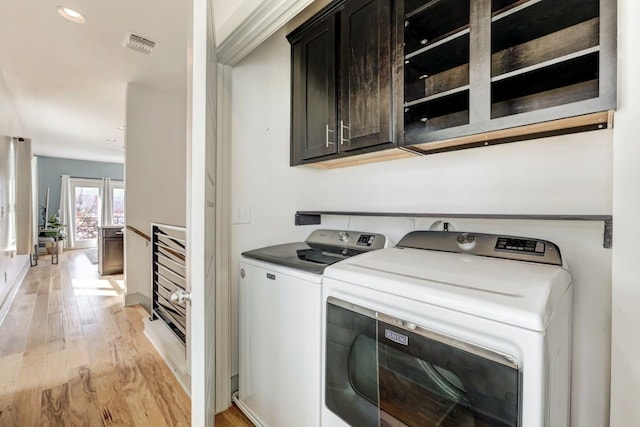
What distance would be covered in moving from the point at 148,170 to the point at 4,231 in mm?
1763

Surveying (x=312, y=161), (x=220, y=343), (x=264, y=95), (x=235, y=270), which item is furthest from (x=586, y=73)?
(x=220, y=343)

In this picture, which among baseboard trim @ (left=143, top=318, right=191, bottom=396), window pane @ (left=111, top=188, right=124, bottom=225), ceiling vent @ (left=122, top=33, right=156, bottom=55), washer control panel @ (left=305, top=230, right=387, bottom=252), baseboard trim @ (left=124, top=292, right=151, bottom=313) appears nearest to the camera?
washer control panel @ (left=305, top=230, right=387, bottom=252)

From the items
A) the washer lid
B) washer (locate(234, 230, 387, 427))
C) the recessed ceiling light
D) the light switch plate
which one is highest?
the recessed ceiling light

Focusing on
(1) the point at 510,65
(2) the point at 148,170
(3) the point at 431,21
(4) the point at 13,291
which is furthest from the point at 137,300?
(1) the point at 510,65

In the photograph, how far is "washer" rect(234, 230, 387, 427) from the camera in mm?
1254

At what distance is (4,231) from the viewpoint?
134 inches

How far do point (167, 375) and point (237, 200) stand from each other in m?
1.35

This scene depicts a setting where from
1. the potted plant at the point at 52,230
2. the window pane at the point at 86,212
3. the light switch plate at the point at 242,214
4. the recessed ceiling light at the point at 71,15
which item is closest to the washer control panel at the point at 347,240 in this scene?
the light switch plate at the point at 242,214

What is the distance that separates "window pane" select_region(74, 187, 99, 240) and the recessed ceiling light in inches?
297

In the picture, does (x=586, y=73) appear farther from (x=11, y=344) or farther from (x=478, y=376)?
(x=11, y=344)

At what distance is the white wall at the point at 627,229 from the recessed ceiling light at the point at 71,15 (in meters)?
3.01

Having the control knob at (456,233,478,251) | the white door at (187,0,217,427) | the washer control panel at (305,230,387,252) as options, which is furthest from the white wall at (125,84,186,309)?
the control knob at (456,233,478,251)

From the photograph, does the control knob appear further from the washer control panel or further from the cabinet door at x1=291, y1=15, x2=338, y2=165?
the cabinet door at x1=291, y1=15, x2=338, y2=165

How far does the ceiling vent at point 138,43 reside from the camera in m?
2.39
